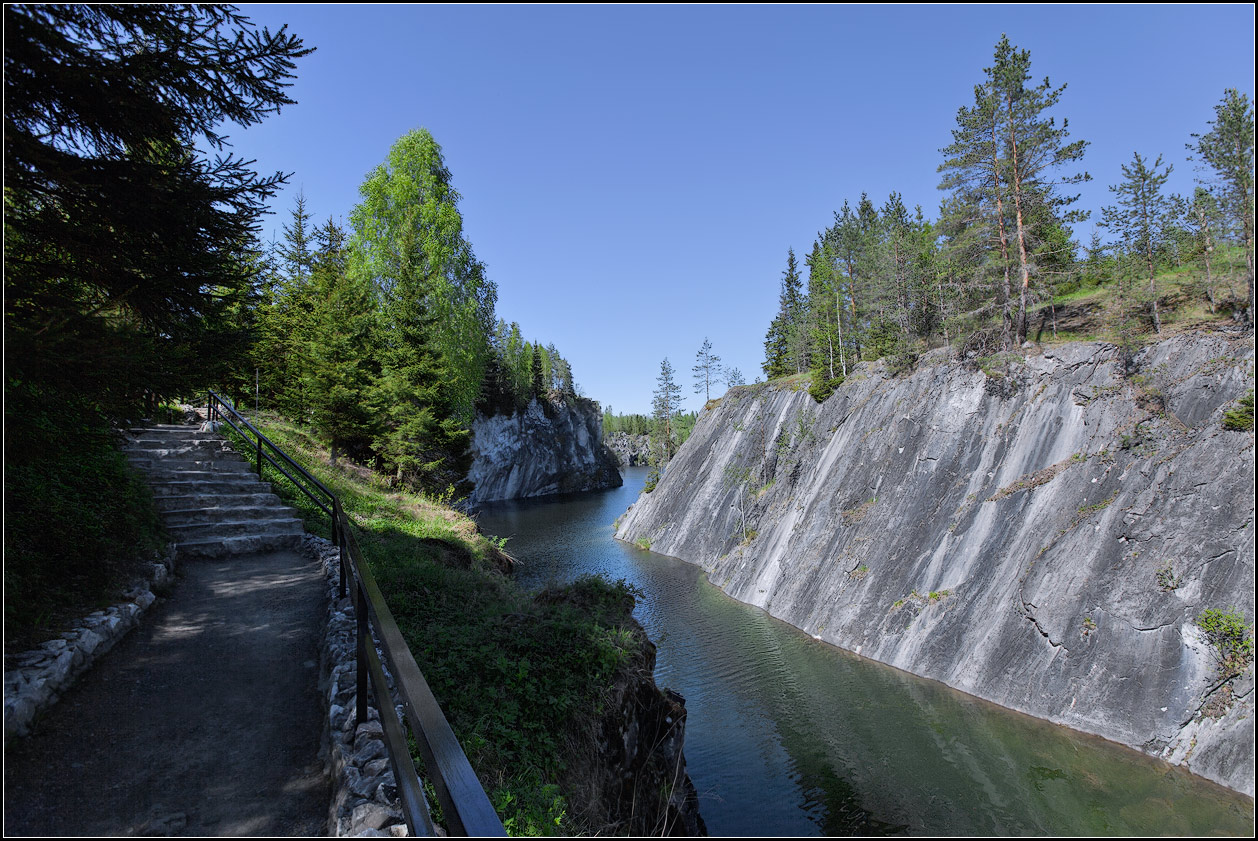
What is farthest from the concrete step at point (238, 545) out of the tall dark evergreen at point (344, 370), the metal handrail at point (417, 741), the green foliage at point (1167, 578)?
the green foliage at point (1167, 578)

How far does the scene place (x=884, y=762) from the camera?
12539mm

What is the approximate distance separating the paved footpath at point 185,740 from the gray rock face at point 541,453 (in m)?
42.2

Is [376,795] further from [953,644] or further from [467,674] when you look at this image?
[953,644]

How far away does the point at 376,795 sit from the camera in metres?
3.38

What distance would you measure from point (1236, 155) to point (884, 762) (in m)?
21.6

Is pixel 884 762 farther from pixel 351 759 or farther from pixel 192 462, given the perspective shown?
pixel 192 462

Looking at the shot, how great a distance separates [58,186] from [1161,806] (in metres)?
17.9

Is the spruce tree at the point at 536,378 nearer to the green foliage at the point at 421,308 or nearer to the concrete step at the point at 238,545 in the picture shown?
the green foliage at the point at 421,308

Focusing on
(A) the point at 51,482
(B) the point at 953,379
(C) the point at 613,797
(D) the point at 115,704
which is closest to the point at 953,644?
(B) the point at 953,379

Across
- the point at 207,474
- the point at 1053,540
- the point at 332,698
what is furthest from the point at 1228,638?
the point at 207,474

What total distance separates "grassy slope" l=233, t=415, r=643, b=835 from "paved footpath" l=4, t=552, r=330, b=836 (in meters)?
1.50

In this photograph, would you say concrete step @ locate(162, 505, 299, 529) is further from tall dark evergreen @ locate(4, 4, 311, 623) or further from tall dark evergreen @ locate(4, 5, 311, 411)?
tall dark evergreen @ locate(4, 5, 311, 411)

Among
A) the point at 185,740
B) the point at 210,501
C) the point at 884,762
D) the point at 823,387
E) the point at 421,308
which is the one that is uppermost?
the point at 421,308

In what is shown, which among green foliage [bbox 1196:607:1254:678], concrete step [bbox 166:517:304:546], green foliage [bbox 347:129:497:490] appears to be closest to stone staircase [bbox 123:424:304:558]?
concrete step [bbox 166:517:304:546]
